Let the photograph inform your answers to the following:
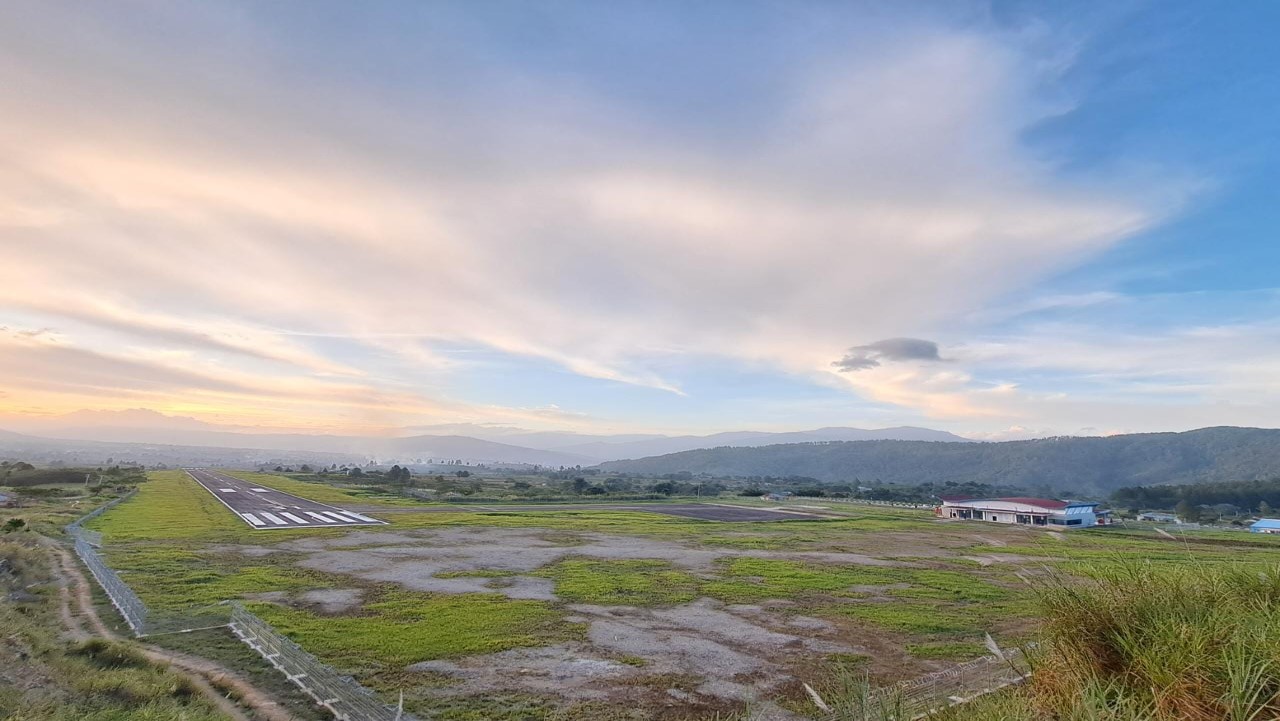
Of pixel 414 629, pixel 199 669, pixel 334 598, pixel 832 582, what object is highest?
pixel 199 669

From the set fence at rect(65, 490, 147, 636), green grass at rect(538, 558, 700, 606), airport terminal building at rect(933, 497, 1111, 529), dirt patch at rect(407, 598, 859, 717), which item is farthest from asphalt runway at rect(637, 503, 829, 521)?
fence at rect(65, 490, 147, 636)

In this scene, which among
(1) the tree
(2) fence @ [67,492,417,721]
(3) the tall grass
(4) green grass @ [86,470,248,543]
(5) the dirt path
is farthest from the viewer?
(1) the tree

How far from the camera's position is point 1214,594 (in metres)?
6.62

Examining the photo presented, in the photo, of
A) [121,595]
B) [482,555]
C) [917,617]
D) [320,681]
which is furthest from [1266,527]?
A: [121,595]

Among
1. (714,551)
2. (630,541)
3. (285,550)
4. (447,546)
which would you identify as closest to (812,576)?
(714,551)

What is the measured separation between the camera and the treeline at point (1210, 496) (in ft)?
379

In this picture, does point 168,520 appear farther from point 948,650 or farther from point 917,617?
point 948,650

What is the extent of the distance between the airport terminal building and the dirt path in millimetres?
80583

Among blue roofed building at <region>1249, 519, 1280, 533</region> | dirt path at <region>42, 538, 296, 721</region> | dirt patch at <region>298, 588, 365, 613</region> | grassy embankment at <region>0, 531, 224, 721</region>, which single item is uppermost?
grassy embankment at <region>0, 531, 224, 721</region>

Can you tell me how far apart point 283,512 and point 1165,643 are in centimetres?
A: 6902

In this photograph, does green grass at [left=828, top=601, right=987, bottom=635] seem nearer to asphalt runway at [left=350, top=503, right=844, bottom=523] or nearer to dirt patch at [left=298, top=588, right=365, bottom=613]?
dirt patch at [left=298, top=588, right=365, bottom=613]

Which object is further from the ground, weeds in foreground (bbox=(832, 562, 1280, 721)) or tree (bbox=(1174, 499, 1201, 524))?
weeds in foreground (bbox=(832, 562, 1280, 721))

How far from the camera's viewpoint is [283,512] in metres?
61.0

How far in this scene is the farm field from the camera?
1599cm
